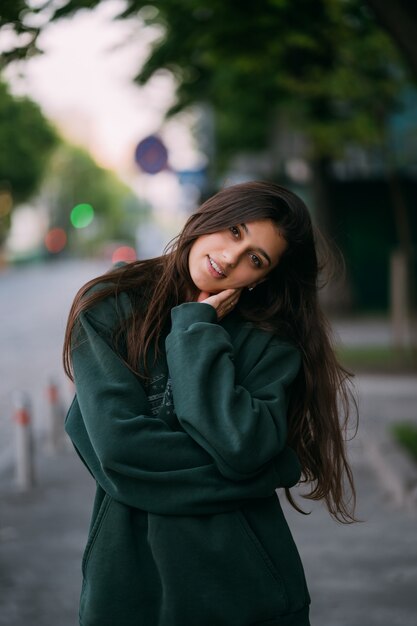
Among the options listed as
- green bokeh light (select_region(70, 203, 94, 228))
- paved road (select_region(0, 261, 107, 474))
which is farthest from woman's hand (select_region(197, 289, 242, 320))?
green bokeh light (select_region(70, 203, 94, 228))

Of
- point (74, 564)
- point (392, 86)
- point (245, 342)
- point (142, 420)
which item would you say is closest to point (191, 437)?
point (142, 420)

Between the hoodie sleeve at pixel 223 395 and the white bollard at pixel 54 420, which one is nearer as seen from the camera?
the hoodie sleeve at pixel 223 395

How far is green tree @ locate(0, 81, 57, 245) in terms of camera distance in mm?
61688

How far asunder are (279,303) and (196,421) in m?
0.45

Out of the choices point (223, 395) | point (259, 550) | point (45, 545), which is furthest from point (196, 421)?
point (45, 545)

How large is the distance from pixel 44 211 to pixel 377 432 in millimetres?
100970

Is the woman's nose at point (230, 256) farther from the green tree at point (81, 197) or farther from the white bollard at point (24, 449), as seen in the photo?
the green tree at point (81, 197)

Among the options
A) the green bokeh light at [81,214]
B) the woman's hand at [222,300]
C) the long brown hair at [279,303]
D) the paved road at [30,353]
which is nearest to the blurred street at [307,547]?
the paved road at [30,353]

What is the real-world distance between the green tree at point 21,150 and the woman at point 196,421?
5611 centimetres

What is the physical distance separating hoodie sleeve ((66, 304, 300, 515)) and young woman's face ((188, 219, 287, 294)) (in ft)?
0.93

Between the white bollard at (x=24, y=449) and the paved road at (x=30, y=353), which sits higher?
the white bollard at (x=24, y=449)

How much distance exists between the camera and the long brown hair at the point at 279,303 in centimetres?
239

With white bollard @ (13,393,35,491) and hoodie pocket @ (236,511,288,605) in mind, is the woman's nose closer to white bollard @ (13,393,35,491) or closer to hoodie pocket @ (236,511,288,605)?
hoodie pocket @ (236,511,288,605)

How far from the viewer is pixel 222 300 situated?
242 centimetres
